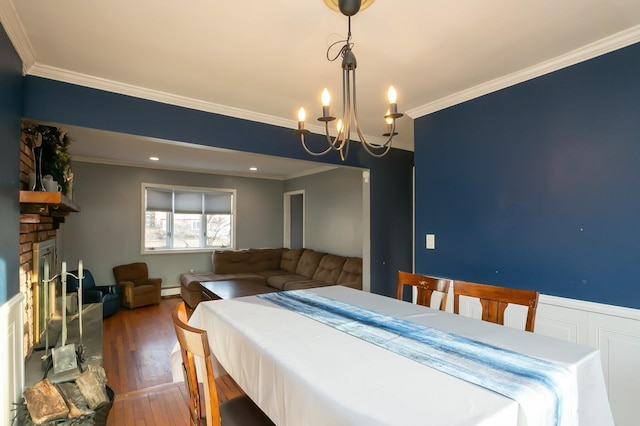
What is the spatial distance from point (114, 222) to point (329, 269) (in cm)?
365

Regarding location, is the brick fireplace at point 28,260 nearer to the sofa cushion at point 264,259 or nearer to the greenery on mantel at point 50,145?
the greenery on mantel at point 50,145

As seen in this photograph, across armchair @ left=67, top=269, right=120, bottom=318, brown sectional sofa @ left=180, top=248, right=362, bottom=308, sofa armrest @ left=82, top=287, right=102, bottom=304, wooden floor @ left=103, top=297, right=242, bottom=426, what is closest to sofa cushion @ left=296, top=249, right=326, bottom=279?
brown sectional sofa @ left=180, top=248, right=362, bottom=308

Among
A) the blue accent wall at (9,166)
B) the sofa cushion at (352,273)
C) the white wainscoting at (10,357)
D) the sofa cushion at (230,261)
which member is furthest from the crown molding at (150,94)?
the sofa cushion at (230,261)

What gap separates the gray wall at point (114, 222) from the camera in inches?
205

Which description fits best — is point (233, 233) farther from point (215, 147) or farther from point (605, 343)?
point (605, 343)

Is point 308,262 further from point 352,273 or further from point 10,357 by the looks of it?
point 10,357

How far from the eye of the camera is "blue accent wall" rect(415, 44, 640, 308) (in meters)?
1.93

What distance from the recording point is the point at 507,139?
97.3 inches

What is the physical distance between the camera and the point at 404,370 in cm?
105

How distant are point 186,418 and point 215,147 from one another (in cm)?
209

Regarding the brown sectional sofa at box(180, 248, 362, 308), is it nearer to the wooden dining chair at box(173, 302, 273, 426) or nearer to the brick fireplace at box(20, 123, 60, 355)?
the brick fireplace at box(20, 123, 60, 355)

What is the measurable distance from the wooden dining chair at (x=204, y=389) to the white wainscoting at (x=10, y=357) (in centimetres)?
118

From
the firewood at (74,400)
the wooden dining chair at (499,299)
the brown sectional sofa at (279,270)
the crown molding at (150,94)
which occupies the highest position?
the crown molding at (150,94)

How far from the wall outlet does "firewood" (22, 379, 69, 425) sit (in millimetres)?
2838
